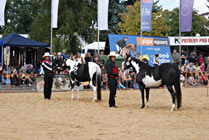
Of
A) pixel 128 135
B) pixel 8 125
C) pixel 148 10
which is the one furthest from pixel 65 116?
pixel 148 10

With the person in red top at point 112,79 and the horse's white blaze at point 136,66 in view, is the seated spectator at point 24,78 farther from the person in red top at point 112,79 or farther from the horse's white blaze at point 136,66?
the horse's white blaze at point 136,66

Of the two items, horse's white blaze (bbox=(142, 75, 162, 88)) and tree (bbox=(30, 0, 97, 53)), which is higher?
tree (bbox=(30, 0, 97, 53))

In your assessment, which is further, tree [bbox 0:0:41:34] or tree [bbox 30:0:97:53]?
tree [bbox 0:0:41:34]

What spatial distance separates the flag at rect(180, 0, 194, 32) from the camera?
25.0 metres

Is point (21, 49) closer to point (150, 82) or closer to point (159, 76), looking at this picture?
point (150, 82)

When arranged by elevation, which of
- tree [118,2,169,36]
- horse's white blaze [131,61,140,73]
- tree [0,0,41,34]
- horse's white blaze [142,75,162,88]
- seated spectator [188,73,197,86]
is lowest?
seated spectator [188,73,197,86]

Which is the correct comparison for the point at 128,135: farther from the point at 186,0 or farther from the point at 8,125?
the point at 186,0

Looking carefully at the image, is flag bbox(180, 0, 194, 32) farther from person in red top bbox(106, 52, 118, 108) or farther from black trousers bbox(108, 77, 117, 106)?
black trousers bbox(108, 77, 117, 106)

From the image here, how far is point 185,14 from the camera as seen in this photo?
82.7 feet

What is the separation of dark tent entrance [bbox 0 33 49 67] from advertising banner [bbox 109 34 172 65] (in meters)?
6.03

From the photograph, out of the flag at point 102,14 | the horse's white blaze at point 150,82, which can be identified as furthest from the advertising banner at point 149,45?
the horse's white blaze at point 150,82

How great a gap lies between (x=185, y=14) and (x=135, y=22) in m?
23.6

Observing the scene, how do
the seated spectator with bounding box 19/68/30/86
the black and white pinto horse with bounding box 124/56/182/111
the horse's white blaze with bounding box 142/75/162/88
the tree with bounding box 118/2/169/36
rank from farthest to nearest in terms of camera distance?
the tree with bounding box 118/2/169/36
the seated spectator with bounding box 19/68/30/86
the horse's white blaze with bounding box 142/75/162/88
the black and white pinto horse with bounding box 124/56/182/111

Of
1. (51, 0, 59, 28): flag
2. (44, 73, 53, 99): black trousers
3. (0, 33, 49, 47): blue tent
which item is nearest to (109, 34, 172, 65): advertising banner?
(51, 0, 59, 28): flag
